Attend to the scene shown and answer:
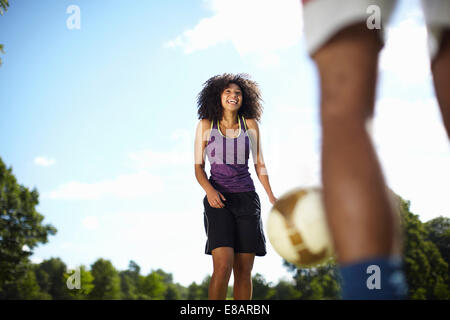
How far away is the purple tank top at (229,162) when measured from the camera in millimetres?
4148

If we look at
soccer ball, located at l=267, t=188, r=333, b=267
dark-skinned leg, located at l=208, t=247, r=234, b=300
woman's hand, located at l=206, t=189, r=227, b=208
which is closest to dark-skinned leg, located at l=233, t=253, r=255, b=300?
dark-skinned leg, located at l=208, t=247, r=234, b=300

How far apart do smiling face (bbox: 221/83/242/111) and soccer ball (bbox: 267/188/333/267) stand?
1642 mm

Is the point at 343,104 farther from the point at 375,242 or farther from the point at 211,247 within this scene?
the point at 211,247

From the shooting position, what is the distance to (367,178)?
33.5 inches

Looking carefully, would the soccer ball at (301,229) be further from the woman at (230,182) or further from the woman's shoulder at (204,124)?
the woman's shoulder at (204,124)

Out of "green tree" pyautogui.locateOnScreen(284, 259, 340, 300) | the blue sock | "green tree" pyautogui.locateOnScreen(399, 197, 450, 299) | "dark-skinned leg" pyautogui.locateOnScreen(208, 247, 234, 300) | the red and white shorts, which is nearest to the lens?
the blue sock

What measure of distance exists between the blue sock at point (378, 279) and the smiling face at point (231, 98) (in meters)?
3.74

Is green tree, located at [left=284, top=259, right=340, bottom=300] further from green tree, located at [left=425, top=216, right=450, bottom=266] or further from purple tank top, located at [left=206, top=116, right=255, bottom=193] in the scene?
purple tank top, located at [left=206, top=116, right=255, bottom=193]

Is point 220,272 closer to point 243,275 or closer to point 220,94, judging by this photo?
point 243,275

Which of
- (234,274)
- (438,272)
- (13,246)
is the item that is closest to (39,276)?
(13,246)

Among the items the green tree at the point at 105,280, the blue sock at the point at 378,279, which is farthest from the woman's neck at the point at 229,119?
the green tree at the point at 105,280

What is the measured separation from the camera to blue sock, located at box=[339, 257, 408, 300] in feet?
2.65

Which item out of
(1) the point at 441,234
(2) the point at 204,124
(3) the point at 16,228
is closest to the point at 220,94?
(2) the point at 204,124
